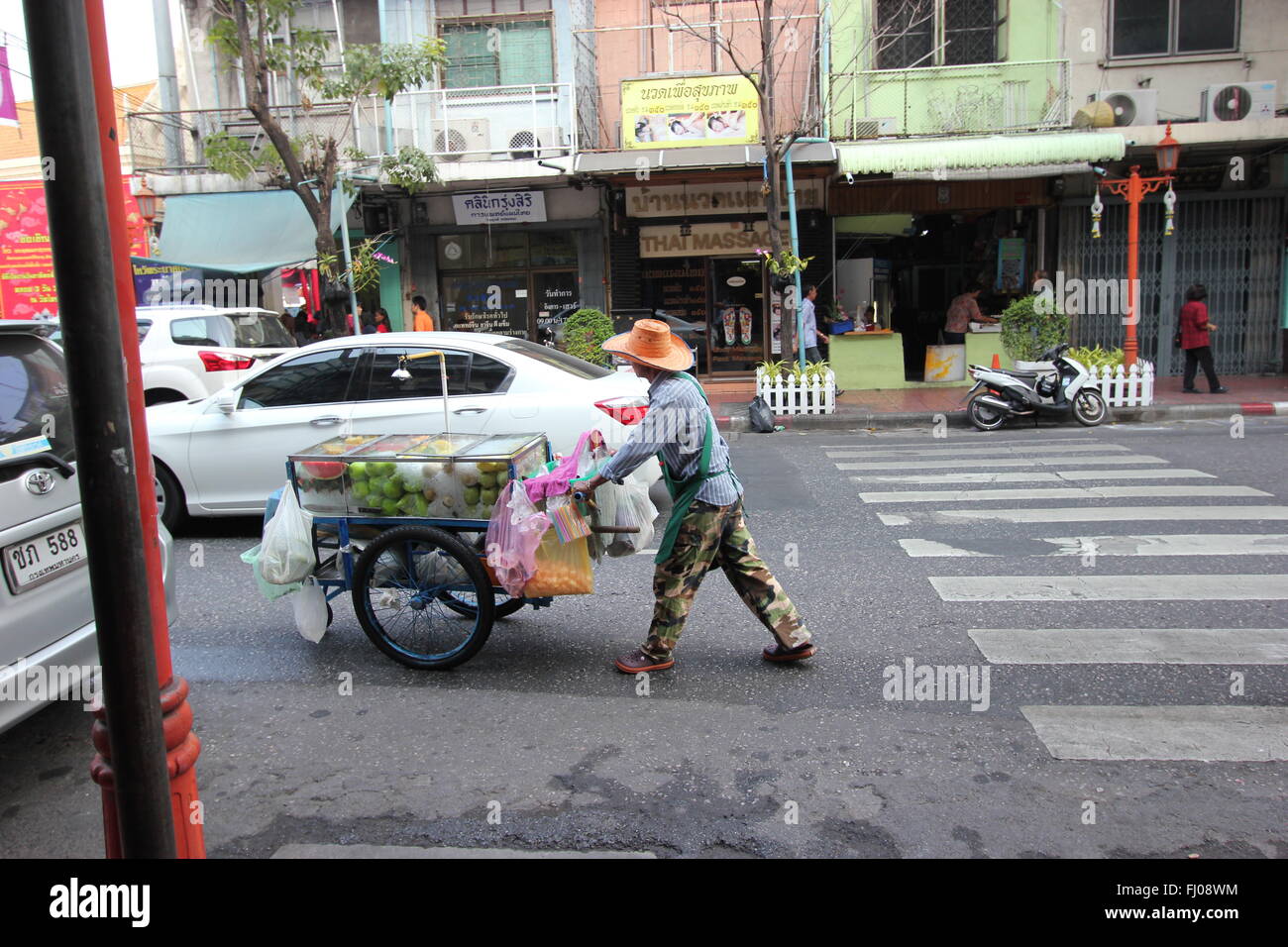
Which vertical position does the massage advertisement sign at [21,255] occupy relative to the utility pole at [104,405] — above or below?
above

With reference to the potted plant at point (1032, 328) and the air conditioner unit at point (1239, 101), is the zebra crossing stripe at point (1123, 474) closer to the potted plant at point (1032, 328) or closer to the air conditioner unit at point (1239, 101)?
the potted plant at point (1032, 328)

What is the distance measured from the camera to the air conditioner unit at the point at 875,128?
16.3 m

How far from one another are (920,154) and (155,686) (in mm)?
14442

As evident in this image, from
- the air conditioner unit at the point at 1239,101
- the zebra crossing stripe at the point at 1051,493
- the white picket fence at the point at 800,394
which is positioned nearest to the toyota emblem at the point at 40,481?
the zebra crossing stripe at the point at 1051,493

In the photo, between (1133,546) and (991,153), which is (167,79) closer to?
(991,153)

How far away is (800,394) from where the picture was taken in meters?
14.3

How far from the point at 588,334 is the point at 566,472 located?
10409 millimetres

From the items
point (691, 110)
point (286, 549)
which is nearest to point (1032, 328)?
point (691, 110)

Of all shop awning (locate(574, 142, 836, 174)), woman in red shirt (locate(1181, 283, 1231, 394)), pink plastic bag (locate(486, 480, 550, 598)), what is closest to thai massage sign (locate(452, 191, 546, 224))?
shop awning (locate(574, 142, 836, 174))

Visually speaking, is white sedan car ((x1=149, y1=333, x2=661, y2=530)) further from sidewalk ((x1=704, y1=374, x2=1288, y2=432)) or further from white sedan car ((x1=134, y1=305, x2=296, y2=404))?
sidewalk ((x1=704, y1=374, x2=1288, y2=432))

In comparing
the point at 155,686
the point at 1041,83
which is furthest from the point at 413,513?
the point at 1041,83

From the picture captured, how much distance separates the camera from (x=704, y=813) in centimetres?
359

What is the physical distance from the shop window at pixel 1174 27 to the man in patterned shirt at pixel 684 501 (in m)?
15.4

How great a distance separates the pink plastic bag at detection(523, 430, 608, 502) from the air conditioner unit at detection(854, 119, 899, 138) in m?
13.2
